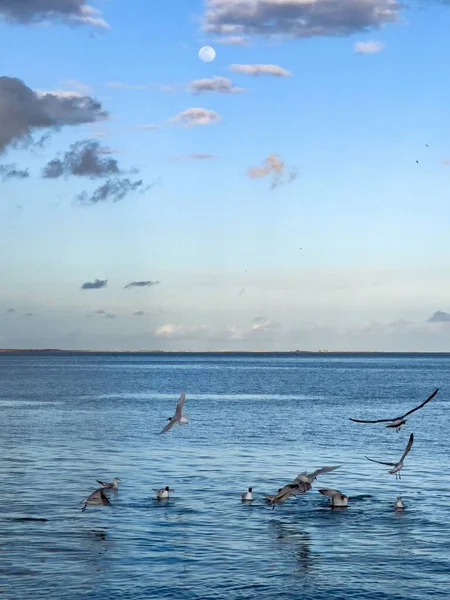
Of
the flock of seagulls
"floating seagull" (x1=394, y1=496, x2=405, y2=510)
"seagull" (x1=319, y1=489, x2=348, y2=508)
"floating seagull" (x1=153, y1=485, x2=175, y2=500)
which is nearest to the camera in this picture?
the flock of seagulls

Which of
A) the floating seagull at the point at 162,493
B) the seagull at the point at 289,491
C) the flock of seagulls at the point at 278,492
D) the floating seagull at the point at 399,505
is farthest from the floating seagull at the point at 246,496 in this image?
the floating seagull at the point at 399,505

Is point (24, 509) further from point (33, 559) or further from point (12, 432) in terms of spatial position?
point (12, 432)

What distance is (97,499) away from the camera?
1222 inches

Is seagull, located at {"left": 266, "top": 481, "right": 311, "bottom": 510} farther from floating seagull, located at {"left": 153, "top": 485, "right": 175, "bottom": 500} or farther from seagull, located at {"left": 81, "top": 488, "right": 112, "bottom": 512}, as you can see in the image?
seagull, located at {"left": 81, "top": 488, "right": 112, "bottom": 512}

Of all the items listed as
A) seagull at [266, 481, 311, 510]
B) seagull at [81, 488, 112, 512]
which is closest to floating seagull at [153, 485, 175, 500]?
seagull at [81, 488, 112, 512]

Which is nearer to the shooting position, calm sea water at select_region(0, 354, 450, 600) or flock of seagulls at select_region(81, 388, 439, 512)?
calm sea water at select_region(0, 354, 450, 600)

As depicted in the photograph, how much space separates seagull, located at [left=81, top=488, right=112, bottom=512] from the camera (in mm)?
30844

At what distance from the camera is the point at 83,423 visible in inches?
2697

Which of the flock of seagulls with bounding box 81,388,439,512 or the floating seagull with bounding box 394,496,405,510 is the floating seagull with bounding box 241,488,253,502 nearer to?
the flock of seagulls with bounding box 81,388,439,512

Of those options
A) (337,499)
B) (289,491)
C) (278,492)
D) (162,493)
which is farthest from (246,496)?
(337,499)

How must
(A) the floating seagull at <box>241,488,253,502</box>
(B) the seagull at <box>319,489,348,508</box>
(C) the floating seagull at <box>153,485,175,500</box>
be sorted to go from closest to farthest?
(B) the seagull at <box>319,489,348,508</box> → (A) the floating seagull at <box>241,488,253,502</box> → (C) the floating seagull at <box>153,485,175,500</box>

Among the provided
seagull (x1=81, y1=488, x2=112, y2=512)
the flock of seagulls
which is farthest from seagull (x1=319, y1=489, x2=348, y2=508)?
seagull (x1=81, y1=488, x2=112, y2=512)

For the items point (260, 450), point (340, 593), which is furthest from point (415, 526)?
point (260, 450)

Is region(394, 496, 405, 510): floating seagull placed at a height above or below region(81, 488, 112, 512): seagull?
below
